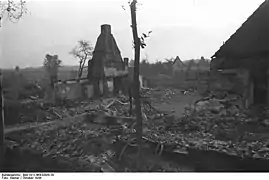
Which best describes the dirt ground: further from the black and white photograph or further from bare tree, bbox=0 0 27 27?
bare tree, bbox=0 0 27 27

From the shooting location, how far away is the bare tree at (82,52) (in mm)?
1524

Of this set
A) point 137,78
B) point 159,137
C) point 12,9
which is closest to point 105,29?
point 137,78

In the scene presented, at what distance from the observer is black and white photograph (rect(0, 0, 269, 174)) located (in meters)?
1.45

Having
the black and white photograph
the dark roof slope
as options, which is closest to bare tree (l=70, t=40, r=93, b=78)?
the black and white photograph

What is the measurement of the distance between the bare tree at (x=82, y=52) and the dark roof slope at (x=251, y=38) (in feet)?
2.24

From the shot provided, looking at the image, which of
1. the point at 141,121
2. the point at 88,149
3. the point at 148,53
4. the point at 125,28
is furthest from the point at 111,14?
the point at 88,149

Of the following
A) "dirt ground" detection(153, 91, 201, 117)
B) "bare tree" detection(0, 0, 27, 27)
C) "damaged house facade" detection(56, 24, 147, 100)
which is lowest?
"dirt ground" detection(153, 91, 201, 117)

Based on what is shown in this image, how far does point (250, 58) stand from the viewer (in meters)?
1.43

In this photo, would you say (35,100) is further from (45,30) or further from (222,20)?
(222,20)

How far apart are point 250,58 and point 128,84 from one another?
66 cm

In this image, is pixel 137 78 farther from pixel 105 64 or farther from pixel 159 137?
pixel 159 137

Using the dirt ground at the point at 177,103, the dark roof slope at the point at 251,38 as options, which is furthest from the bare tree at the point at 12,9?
the dark roof slope at the point at 251,38

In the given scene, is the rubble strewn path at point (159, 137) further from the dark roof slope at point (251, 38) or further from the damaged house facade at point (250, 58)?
the dark roof slope at point (251, 38)

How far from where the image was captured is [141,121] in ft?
4.95
